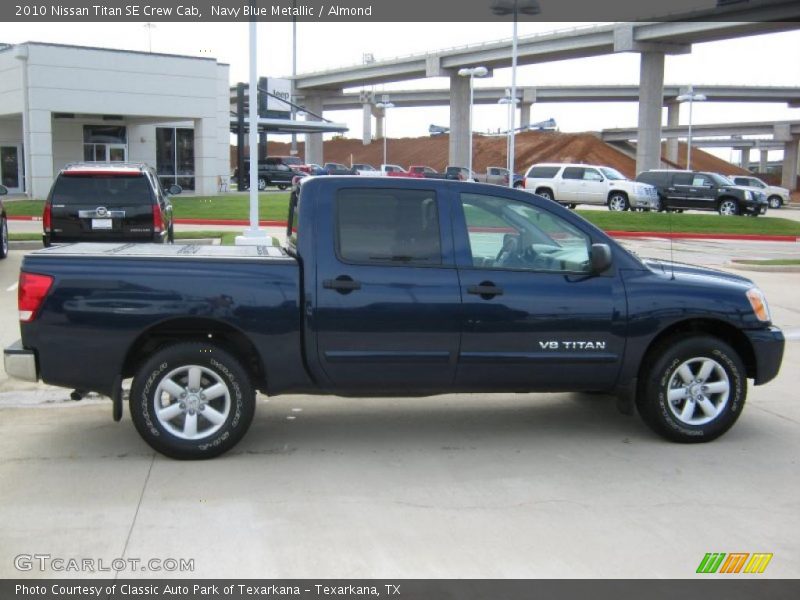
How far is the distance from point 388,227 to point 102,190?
8.52 meters

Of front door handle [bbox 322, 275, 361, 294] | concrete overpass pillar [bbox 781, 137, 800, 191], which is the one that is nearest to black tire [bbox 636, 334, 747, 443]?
front door handle [bbox 322, 275, 361, 294]

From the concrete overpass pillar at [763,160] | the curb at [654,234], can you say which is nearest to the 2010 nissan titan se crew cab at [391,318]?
the curb at [654,234]

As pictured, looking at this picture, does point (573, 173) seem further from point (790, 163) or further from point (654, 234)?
point (790, 163)

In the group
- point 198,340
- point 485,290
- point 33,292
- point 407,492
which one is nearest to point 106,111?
point 33,292

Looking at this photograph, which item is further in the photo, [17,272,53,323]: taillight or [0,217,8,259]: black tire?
[0,217,8,259]: black tire

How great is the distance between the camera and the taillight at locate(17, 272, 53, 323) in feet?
18.6

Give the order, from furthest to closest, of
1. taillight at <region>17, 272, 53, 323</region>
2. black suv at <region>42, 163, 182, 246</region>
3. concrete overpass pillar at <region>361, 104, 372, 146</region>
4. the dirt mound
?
concrete overpass pillar at <region>361, 104, 372, 146</region>
the dirt mound
black suv at <region>42, 163, 182, 246</region>
taillight at <region>17, 272, 53, 323</region>

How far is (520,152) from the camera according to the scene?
112 m

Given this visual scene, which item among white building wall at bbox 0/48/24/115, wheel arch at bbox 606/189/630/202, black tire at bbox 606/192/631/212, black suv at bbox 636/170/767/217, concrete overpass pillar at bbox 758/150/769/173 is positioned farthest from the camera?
concrete overpass pillar at bbox 758/150/769/173

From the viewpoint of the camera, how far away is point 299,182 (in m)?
6.52

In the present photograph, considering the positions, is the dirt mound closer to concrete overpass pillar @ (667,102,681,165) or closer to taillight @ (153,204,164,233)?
concrete overpass pillar @ (667,102,681,165)

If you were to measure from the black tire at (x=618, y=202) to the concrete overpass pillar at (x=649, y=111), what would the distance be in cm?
2652
